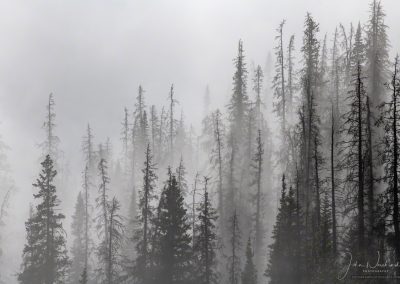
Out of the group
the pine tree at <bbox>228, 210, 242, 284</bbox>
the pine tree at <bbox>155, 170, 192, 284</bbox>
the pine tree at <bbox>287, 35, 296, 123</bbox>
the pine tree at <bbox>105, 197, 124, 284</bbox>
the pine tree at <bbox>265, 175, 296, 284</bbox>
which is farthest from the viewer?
the pine tree at <bbox>287, 35, 296, 123</bbox>

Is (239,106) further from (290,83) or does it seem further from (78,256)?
(78,256)

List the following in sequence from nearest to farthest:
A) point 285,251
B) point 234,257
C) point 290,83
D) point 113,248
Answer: point 285,251, point 234,257, point 113,248, point 290,83

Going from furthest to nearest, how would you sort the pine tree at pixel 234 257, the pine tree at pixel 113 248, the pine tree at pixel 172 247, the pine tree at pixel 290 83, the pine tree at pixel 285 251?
the pine tree at pixel 290 83 < the pine tree at pixel 113 248 < the pine tree at pixel 234 257 < the pine tree at pixel 172 247 < the pine tree at pixel 285 251

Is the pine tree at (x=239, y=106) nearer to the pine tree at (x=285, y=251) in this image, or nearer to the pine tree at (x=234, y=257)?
the pine tree at (x=234, y=257)

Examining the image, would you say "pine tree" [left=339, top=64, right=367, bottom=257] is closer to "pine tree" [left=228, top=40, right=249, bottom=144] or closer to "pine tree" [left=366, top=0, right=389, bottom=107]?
"pine tree" [left=366, top=0, right=389, bottom=107]

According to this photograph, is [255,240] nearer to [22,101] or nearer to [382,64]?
[382,64]

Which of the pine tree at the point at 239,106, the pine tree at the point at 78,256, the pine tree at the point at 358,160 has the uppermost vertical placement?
the pine tree at the point at 239,106

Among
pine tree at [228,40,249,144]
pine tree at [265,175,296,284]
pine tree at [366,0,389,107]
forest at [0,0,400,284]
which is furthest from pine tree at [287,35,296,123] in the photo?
pine tree at [265,175,296,284]

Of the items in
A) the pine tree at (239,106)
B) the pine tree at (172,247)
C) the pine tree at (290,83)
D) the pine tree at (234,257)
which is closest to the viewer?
the pine tree at (172,247)

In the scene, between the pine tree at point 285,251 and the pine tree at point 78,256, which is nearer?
the pine tree at point 285,251

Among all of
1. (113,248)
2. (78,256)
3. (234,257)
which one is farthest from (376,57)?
(78,256)

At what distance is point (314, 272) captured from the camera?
25.7m

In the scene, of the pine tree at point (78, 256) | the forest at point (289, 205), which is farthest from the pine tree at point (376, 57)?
the pine tree at point (78, 256)

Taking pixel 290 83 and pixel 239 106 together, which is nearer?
pixel 239 106
